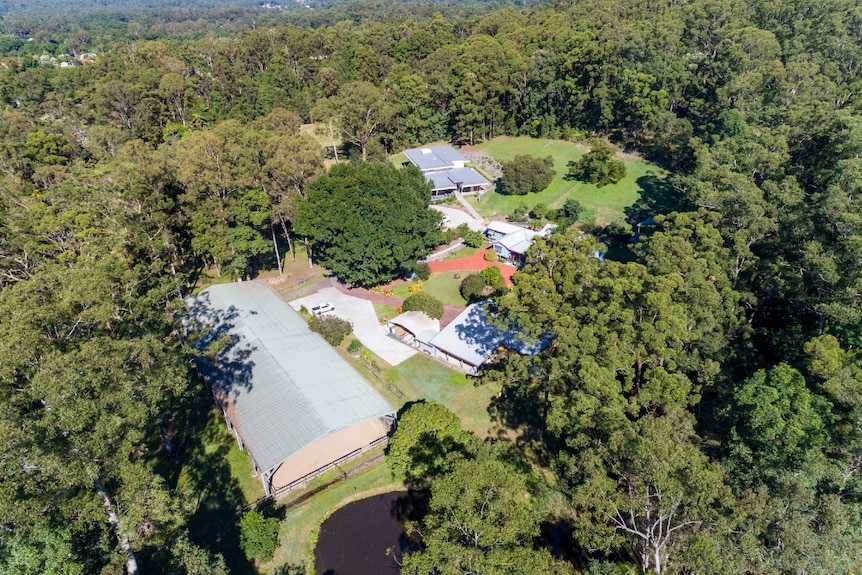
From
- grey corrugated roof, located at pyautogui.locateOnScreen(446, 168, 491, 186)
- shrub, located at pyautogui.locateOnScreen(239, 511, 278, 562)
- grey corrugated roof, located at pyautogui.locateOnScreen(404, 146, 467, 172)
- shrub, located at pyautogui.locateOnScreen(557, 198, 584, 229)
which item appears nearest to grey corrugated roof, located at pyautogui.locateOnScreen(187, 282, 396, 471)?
shrub, located at pyautogui.locateOnScreen(239, 511, 278, 562)

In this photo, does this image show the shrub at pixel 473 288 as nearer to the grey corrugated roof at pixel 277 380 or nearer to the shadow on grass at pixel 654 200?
the grey corrugated roof at pixel 277 380

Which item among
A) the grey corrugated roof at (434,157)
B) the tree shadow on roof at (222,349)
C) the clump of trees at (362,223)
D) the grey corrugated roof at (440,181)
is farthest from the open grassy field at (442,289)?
the grey corrugated roof at (434,157)

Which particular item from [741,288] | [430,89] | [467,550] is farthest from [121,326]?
[430,89]

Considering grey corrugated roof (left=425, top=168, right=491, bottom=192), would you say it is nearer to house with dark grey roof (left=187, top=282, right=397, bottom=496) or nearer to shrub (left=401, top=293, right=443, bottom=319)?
shrub (left=401, top=293, right=443, bottom=319)

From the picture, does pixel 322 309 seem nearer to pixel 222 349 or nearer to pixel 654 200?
pixel 222 349

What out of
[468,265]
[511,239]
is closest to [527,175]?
[511,239]

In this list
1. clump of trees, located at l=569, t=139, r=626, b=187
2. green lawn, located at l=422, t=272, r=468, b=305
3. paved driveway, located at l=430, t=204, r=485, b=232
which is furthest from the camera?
clump of trees, located at l=569, t=139, r=626, b=187

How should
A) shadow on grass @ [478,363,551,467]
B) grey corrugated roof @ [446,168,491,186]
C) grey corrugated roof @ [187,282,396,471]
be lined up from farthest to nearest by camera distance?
1. grey corrugated roof @ [446,168,491,186]
2. shadow on grass @ [478,363,551,467]
3. grey corrugated roof @ [187,282,396,471]
